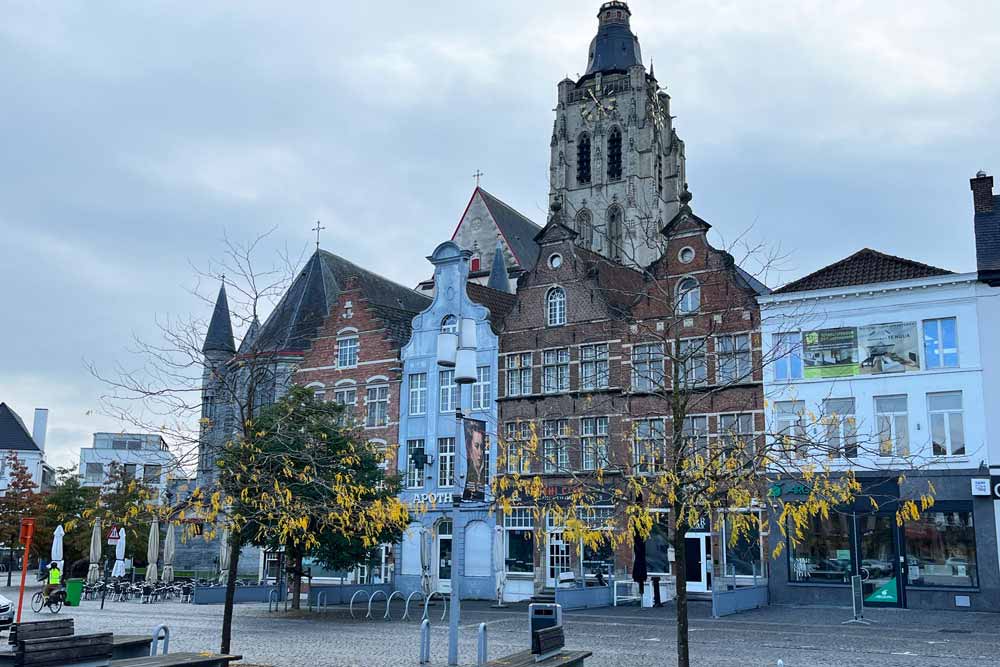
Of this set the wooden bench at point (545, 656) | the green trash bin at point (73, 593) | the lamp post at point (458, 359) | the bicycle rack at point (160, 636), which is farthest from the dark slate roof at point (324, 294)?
the wooden bench at point (545, 656)

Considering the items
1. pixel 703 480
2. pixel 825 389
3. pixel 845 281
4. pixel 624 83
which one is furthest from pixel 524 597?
pixel 624 83

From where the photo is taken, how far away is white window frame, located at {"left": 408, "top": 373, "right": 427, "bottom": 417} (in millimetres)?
39281

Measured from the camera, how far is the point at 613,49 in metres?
79.7

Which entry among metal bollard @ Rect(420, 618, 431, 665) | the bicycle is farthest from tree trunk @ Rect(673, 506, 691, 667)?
the bicycle

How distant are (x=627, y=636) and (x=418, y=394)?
19.5 meters

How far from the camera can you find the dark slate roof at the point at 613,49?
78.8 metres

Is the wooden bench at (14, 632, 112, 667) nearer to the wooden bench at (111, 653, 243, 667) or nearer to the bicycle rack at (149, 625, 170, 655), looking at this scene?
the wooden bench at (111, 653, 243, 667)

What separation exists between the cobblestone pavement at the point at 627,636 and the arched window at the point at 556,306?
1125 centimetres

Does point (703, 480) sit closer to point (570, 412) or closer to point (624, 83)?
point (570, 412)

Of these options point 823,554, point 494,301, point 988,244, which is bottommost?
point 823,554

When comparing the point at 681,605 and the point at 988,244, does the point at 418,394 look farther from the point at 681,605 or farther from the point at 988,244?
the point at 681,605

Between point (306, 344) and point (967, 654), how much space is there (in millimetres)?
31535

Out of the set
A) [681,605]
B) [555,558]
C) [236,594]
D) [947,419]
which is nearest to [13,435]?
[236,594]

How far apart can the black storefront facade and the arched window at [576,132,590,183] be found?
163ft
